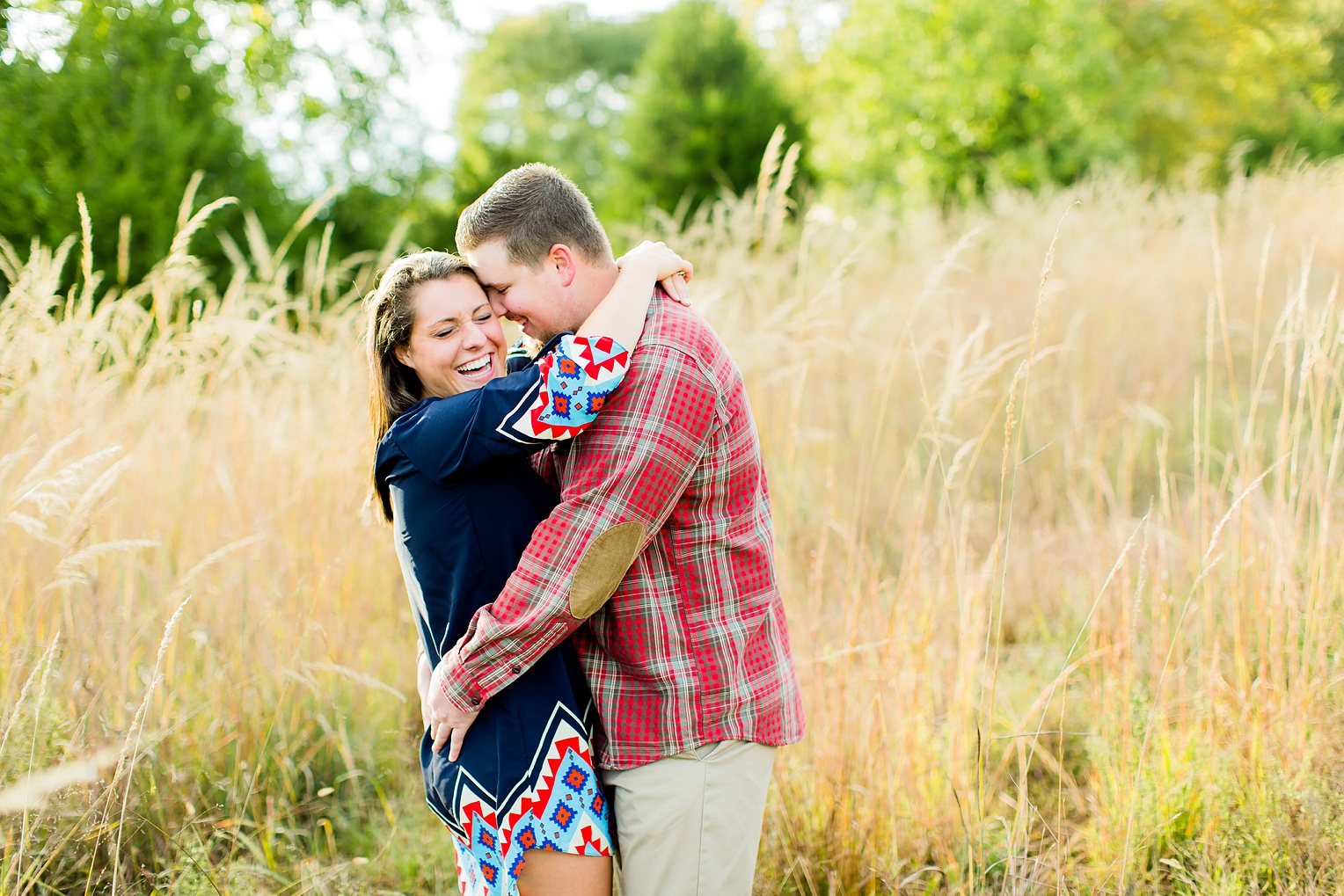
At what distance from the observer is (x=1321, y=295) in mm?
5793

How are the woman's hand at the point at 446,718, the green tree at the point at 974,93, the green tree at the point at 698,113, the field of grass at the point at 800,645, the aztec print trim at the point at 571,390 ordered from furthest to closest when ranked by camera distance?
the green tree at the point at 698,113
the green tree at the point at 974,93
the field of grass at the point at 800,645
the woman's hand at the point at 446,718
the aztec print trim at the point at 571,390

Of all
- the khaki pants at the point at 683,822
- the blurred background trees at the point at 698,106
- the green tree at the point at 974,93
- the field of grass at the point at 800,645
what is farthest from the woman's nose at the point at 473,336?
the green tree at the point at 974,93

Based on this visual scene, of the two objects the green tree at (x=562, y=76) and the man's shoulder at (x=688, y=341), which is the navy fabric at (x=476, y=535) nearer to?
the man's shoulder at (x=688, y=341)

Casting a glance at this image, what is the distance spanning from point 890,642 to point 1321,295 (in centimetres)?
529

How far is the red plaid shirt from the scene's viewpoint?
1493 millimetres

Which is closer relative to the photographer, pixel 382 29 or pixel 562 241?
pixel 562 241

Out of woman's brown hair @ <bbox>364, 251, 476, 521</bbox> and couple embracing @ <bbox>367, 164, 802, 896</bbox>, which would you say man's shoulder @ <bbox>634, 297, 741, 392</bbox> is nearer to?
couple embracing @ <bbox>367, 164, 802, 896</bbox>

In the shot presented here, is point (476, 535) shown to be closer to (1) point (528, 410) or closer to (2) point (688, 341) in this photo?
(1) point (528, 410)

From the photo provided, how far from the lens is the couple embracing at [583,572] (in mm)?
1499

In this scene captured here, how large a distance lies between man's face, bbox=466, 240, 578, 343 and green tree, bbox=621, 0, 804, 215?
9.46 meters

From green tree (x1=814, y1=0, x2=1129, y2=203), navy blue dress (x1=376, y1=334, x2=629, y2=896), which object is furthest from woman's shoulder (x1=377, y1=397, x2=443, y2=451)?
green tree (x1=814, y1=0, x2=1129, y2=203)

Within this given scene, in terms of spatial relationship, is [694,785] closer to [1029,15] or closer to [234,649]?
[234,649]

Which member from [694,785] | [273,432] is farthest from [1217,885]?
[273,432]

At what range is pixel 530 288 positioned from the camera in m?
1.70
